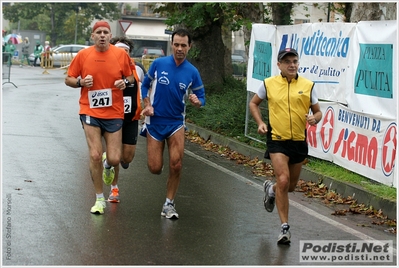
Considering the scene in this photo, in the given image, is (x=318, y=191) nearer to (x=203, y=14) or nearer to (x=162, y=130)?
(x=162, y=130)

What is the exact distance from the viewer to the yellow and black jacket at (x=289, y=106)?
827cm

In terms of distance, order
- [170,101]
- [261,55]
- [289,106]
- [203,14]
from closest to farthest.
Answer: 1. [289,106]
2. [170,101]
3. [261,55]
4. [203,14]

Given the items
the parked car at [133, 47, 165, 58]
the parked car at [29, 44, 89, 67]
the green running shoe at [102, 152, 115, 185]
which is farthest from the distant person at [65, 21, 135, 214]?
the parked car at [133, 47, 165, 58]

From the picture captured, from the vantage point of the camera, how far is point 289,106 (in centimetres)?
827

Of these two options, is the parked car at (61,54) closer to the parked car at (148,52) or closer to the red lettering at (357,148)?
the parked car at (148,52)

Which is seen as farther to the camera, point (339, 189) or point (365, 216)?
point (339, 189)

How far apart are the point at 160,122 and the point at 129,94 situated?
72 centimetres

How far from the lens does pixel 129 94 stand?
31.2ft

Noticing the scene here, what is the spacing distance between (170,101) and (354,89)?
317 cm

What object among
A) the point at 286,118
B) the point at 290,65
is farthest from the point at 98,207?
the point at 290,65

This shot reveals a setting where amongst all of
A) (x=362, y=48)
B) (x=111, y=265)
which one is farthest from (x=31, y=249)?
(x=362, y=48)

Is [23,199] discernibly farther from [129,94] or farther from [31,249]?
[31,249]

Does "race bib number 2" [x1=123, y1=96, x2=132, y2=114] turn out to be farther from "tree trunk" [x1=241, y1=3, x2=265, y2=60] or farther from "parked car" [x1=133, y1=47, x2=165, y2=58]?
"parked car" [x1=133, y1=47, x2=165, y2=58]

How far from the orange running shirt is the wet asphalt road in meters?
1.07
